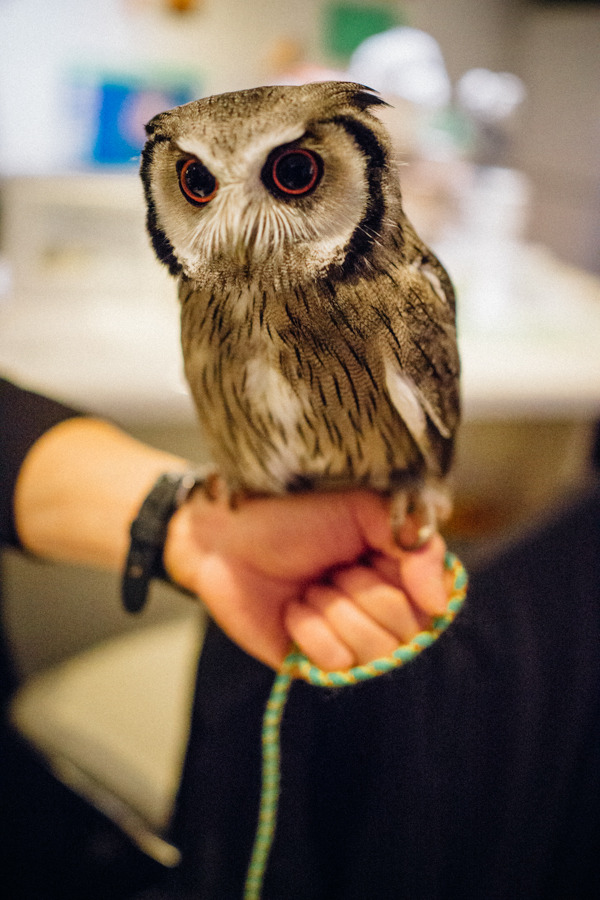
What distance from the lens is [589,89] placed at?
1.81 meters

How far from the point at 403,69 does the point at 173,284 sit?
1.03m

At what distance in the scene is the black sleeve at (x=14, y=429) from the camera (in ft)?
2.27

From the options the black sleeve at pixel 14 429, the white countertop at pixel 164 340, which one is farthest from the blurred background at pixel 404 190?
the black sleeve at pixel 14 429

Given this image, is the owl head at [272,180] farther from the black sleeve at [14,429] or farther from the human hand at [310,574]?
the black sleeve at [14,429]

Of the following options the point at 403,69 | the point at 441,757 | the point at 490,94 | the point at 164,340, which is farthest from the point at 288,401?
the point at 490,94

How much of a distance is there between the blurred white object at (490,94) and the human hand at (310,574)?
76.5 inches

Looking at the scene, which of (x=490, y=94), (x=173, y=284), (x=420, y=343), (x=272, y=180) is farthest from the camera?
(x=490, y=94)

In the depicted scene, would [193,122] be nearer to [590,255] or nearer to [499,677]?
[499,677]

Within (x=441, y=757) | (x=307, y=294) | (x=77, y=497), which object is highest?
(x=307, y=294)

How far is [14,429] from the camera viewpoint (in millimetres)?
705

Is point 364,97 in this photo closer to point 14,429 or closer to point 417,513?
point 417,513

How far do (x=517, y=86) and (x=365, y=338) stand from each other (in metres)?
2.06

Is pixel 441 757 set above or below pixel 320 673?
below

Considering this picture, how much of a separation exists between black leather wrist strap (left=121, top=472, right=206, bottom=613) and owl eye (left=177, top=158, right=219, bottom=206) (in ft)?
1.15
